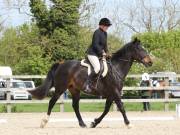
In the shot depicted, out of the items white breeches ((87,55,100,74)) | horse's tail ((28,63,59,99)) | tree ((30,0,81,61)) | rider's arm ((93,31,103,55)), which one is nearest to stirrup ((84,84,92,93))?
white breeches ((87,55,100,74))

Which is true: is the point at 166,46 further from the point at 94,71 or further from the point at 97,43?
the point at 97,43

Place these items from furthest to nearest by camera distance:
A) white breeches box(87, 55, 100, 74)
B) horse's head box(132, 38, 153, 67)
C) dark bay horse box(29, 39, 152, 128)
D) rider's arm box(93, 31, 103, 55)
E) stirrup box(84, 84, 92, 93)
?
horse's head box(132, 38, 153, 67) → stirrup box(84, 84, 92, 93) → dark bay horse box(29, 39, 152, 128) → white breeches box(87, 55, 100, 74) → rider's arm box(93, 31, 103, 55)

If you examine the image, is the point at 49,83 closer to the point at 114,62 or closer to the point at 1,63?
the point at 114,62

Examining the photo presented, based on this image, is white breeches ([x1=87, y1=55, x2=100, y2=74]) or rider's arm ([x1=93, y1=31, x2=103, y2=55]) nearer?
rider's arm ([x1=93, y1=31, x2=103, y2=55])

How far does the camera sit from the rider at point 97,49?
481 inches

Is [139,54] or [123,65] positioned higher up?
[139,54]

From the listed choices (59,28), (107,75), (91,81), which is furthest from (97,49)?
(59,28)

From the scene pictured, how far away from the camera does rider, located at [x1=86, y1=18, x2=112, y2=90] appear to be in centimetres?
1221

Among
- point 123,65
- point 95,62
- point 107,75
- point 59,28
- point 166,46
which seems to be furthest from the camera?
point 166,46

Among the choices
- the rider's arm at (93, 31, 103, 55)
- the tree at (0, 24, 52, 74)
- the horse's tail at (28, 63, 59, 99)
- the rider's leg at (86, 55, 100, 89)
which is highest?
the rider's arm at (93, 31, 103, 55)

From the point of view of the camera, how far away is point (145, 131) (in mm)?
11086

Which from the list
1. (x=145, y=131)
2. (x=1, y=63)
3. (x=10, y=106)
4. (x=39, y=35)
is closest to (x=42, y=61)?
(x=39, y=35)

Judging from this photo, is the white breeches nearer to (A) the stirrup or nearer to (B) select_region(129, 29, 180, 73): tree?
(A) the stirrup

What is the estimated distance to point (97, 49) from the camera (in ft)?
40.1
